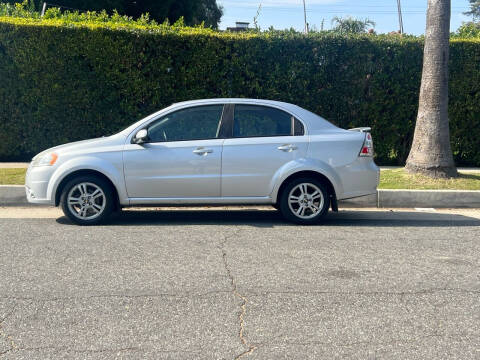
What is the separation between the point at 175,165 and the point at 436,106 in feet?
16.9

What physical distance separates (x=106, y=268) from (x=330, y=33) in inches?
351

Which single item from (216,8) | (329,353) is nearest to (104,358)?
(329,353)

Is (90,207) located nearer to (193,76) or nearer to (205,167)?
(205,167)

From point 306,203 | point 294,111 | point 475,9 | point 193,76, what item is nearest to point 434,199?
point 306,203

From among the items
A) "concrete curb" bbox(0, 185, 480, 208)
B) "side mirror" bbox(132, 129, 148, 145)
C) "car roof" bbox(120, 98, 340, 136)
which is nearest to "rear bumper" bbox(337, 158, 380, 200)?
"car roof" bbox(120, 98, 340, 136)

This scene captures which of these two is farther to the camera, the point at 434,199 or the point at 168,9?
the point at 168,9

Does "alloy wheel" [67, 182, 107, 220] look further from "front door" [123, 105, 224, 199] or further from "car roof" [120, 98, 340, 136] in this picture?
"car roof" [120, 98, 340, 136]

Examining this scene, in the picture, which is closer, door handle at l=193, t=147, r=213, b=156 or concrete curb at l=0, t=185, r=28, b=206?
door handle at l=193, t=147, r=213, b=156

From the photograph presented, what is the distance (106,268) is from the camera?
5750mm

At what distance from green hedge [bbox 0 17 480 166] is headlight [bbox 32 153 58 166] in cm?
486

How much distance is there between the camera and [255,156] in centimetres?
789

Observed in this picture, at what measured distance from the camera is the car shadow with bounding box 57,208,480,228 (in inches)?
320

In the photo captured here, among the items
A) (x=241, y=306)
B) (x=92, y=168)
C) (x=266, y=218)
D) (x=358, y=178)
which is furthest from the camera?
(x=266, y=218)

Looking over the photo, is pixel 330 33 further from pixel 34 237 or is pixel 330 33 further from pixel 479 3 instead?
pixel 479 3
